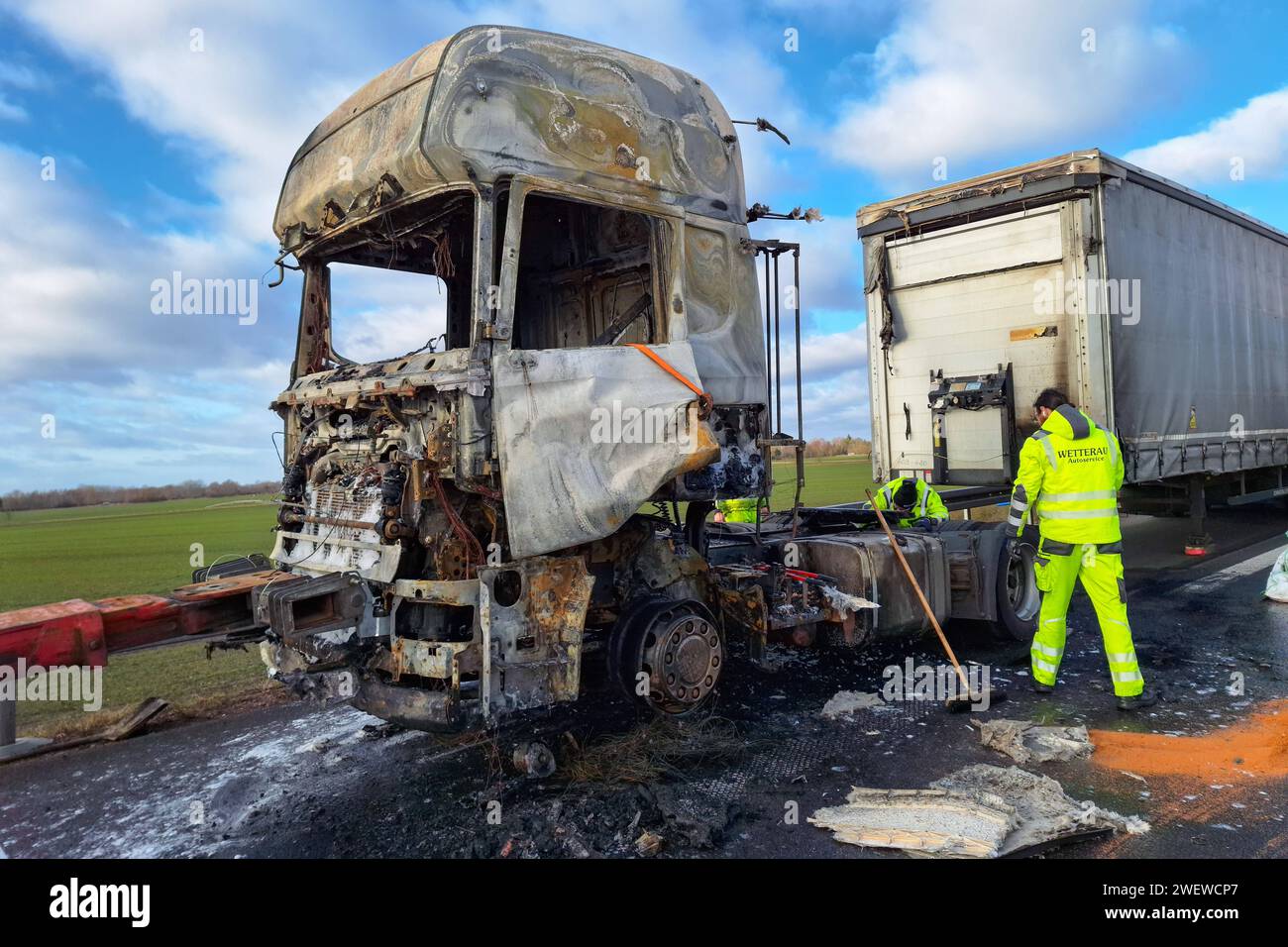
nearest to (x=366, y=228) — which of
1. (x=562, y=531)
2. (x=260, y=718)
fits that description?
(x=562, y=531)

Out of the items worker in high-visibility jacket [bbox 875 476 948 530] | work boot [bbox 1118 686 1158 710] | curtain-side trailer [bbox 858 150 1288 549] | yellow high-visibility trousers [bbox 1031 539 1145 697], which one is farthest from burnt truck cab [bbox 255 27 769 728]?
curtain-side trailer [bbox 858 150 1288 549]

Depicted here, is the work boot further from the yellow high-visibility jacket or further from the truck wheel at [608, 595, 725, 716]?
the truck wheel at [608, 595, 725, 716]

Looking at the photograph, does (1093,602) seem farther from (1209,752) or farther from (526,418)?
(526,418)

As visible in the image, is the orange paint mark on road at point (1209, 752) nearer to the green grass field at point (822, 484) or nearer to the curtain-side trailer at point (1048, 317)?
the green grass field at point (822, 484)

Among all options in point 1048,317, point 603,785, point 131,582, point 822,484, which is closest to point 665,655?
point 603,785

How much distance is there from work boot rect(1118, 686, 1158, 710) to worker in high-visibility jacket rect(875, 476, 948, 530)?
1.93m

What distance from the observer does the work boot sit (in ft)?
16.4

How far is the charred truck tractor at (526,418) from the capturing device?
150 inches

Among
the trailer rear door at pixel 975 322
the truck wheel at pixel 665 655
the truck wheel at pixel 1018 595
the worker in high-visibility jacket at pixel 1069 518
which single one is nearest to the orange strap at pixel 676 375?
the truck wheel at pixel 665 655

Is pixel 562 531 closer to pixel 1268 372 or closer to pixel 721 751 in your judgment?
pixel 721 751

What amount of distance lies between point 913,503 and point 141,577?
1008 centimetres

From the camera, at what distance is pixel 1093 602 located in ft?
17.7
